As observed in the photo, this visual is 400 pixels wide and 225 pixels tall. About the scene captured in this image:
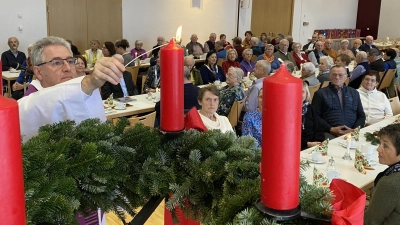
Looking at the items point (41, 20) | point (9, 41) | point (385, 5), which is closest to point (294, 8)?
point (385, 5)

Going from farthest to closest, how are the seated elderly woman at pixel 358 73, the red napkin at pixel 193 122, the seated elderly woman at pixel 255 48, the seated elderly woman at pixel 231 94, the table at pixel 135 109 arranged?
the seated elderly woman at pixel 255 48 → the seated elderly woman at pixel 358 73 → the seated elderly woman at pixel 231 94 → the table at pixel 135 109 → the red napkin at pixel 193 122

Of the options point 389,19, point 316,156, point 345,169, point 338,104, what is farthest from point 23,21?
point 389,19

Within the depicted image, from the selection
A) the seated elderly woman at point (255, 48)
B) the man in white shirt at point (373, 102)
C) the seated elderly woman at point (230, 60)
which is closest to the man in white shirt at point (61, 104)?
the man in white shirt at point (373, 102)

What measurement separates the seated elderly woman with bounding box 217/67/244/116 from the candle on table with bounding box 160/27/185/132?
13.3ft

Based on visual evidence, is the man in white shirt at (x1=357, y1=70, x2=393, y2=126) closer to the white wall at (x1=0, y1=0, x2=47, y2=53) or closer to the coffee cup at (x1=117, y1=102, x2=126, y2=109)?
the coffee cup at (x1=117, y1=102, x2=126, y2=109)

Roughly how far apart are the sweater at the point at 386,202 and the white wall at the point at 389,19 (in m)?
16.3

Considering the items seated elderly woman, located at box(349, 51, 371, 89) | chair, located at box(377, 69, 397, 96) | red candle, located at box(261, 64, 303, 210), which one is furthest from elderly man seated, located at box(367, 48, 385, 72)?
red candle, located at box(261, 64, 303, 210)

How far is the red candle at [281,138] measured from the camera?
58cm

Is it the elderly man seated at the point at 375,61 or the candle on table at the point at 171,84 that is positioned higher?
the candle on table at the point at 171,84

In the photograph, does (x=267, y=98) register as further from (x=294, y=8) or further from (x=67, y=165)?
(x=294, y=8)

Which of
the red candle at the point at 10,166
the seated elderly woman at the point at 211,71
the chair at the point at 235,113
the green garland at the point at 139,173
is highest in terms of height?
the red candle at the point at 10,166

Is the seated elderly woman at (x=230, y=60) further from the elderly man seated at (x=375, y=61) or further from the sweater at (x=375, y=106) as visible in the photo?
the sweater at (x=375, y=106)

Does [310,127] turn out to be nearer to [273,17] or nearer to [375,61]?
[375,61]

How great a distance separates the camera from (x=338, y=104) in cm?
489
